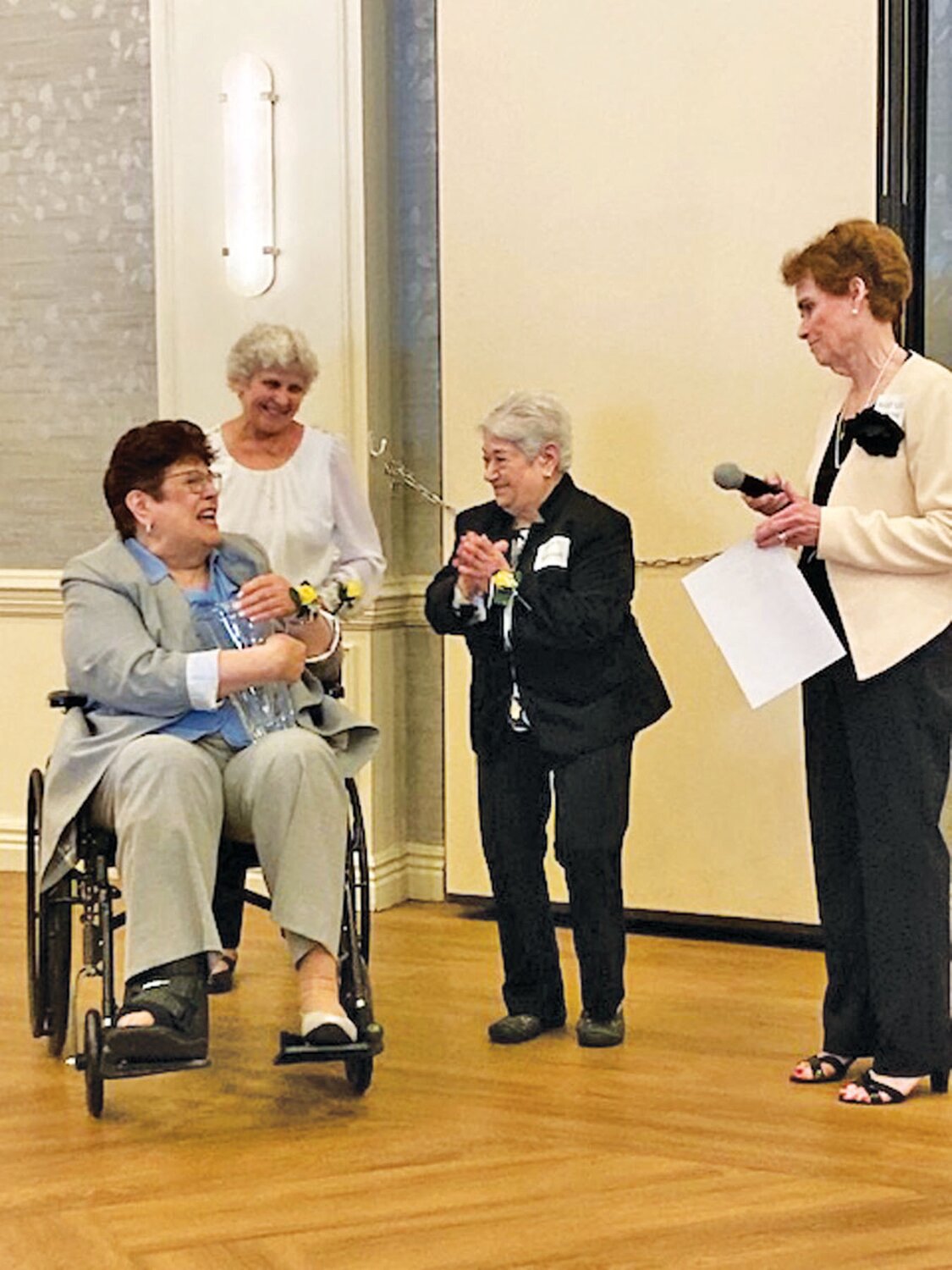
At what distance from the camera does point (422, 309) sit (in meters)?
5.15

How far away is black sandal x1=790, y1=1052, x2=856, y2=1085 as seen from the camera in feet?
11.9

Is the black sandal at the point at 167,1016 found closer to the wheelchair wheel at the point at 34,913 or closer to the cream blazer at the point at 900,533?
the wheelchair wheel at the point at 34,913

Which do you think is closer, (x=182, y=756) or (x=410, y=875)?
(x=182, y=756)

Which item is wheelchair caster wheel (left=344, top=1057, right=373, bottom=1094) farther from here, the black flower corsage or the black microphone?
the black flower corsage

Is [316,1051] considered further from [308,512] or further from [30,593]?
[30,593]

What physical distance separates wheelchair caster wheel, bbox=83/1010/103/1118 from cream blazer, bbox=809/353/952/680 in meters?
1.39

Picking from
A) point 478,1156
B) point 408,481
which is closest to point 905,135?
point 408,481

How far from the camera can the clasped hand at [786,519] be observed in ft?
11.1

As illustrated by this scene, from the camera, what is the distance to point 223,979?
172 inches

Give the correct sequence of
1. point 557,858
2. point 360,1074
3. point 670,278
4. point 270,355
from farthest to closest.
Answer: point 670,278, point 270,355, point 557,858, point 360,1074

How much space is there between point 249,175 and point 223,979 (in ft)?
6.69

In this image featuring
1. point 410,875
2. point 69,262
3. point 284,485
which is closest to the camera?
point 284,485

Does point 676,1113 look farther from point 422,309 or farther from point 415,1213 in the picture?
point 422,309

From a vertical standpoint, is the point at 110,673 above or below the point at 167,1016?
above
